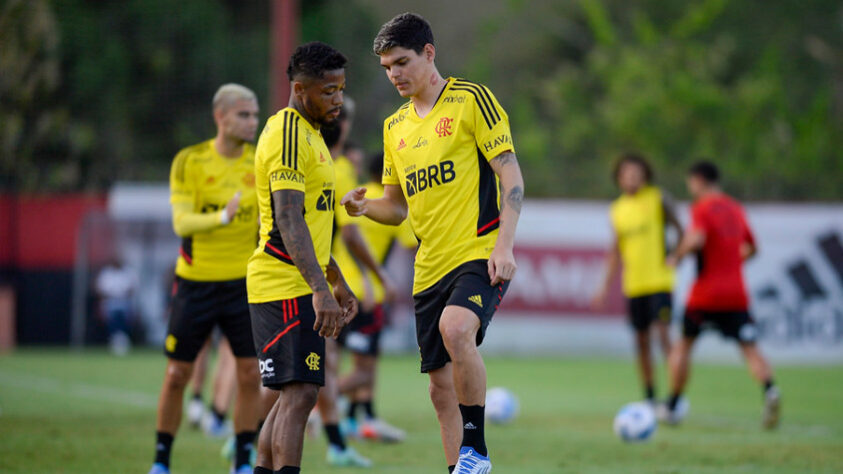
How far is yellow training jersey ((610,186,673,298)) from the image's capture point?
1215cm

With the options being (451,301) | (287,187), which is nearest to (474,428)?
(451,301)

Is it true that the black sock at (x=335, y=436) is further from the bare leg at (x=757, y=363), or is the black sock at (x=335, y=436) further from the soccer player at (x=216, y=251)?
the bare leg at (x=757, y=363)

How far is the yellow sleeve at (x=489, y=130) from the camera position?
6.01 metres

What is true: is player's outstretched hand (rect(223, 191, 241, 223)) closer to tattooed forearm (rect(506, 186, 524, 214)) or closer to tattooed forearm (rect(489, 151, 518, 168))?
tattooed forearm (rect(489, 151, 518, 168))

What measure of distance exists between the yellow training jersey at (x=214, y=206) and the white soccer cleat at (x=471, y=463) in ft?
8.26

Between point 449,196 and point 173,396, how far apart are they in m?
2.53

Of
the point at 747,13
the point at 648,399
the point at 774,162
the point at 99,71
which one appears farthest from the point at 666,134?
the point at 648,399

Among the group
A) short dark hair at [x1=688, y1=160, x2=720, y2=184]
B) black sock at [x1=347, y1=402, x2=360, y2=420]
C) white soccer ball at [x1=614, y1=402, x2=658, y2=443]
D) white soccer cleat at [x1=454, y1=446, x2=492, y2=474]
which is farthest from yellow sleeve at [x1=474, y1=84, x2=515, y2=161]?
short dark hair at [x1=688, y1=160, x2=720, y2=184]

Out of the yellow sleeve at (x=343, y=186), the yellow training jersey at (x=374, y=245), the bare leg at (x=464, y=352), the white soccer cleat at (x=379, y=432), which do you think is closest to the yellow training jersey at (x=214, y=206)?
the yellow sleeve at (x=343, y=186)

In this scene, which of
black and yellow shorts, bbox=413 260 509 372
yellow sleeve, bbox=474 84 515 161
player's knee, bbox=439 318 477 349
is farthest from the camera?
yellow sleeve, bbox=474 84 515 161

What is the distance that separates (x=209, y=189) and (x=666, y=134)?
1113 inches

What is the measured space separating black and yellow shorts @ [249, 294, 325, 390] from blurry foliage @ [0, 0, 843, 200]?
54.8ft

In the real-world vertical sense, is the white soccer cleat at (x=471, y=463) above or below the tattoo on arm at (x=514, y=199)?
below

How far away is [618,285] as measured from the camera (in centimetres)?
2184
